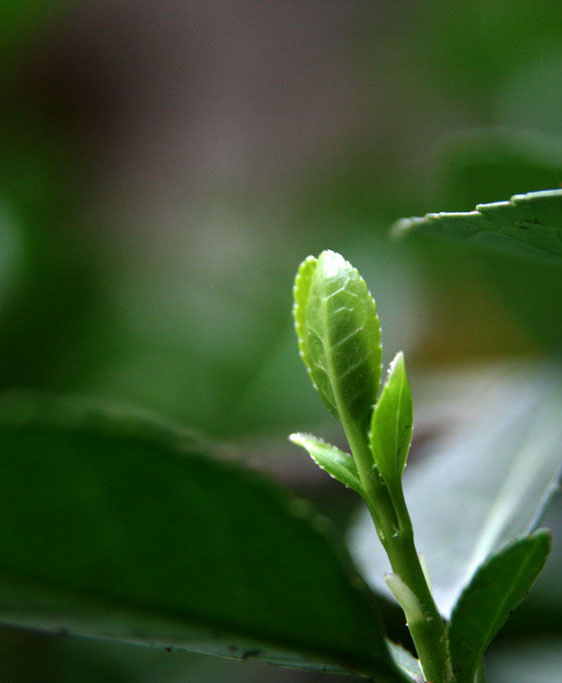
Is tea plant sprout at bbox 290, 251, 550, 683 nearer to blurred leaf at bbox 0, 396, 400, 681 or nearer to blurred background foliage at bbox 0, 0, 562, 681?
blurred leaf at bbox 0, 396, 400, 681

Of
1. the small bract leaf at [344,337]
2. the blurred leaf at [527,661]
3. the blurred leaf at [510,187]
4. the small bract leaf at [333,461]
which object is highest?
the blurred leaf at [510,187]

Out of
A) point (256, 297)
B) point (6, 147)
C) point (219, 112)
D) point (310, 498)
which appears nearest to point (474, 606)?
point (310, 498)

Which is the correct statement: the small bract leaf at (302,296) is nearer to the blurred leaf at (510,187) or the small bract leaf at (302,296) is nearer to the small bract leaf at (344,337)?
the small bract leaf at (344,337)

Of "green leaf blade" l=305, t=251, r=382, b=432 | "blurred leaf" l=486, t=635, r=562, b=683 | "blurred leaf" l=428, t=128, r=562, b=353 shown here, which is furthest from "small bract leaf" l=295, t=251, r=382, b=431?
"blurred leaf" l=486, t=635, r=562, b=683

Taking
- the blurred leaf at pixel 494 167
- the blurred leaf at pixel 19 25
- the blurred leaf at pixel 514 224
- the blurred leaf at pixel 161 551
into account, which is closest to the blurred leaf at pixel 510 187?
the blurred leaf at pixel 494 167

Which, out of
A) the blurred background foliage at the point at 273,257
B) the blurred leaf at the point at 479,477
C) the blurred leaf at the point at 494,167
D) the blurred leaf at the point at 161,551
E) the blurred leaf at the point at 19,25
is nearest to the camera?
the blurred leaf at the point at 161,551
